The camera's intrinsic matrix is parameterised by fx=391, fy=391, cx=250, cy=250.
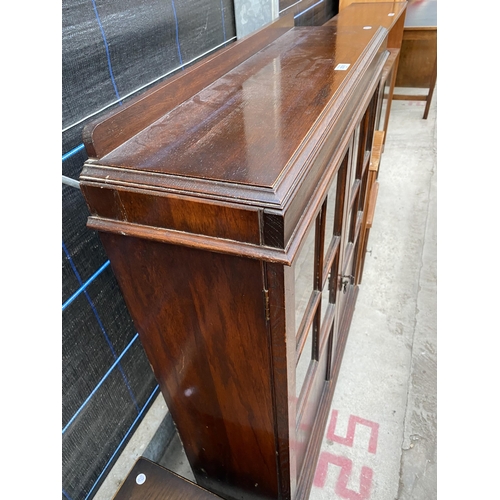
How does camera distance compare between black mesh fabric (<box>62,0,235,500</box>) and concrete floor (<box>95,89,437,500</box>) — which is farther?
concrete floor (<box>95,89,437,500</box>)

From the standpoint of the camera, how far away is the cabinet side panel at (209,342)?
60 cm

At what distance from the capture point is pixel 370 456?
1367 millimetres

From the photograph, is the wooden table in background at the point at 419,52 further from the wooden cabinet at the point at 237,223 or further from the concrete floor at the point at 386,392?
the wooden cabinet at the point at 237,223

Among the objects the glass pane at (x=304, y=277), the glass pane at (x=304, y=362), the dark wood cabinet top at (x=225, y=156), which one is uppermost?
the dark wood cabinet top at (x=225, y=156)

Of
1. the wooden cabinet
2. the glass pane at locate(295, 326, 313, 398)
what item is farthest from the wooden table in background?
the glass pane at locate(295, 326, 313, 398)

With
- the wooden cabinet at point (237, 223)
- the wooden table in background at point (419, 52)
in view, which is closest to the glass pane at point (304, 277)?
the wooden cabinet at point (237, 223)

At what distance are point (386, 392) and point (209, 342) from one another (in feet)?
3.71

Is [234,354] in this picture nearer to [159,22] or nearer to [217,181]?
[217,181]

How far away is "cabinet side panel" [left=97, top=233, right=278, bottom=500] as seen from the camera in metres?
0.60

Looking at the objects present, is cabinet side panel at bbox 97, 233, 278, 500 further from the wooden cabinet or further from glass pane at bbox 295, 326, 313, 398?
glass pane at bbox 295, 326, 313, 398

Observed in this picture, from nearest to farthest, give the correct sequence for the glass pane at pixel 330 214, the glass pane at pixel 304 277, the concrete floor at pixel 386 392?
the glass pane at pixel 304 277 < the glass pane at pixel 330 214 < the concrete floor at pixel 386 392

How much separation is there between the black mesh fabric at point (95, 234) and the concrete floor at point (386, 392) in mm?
153

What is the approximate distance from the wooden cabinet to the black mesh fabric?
0.48 ft

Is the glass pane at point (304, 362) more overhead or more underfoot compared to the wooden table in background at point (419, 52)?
more underfoot
